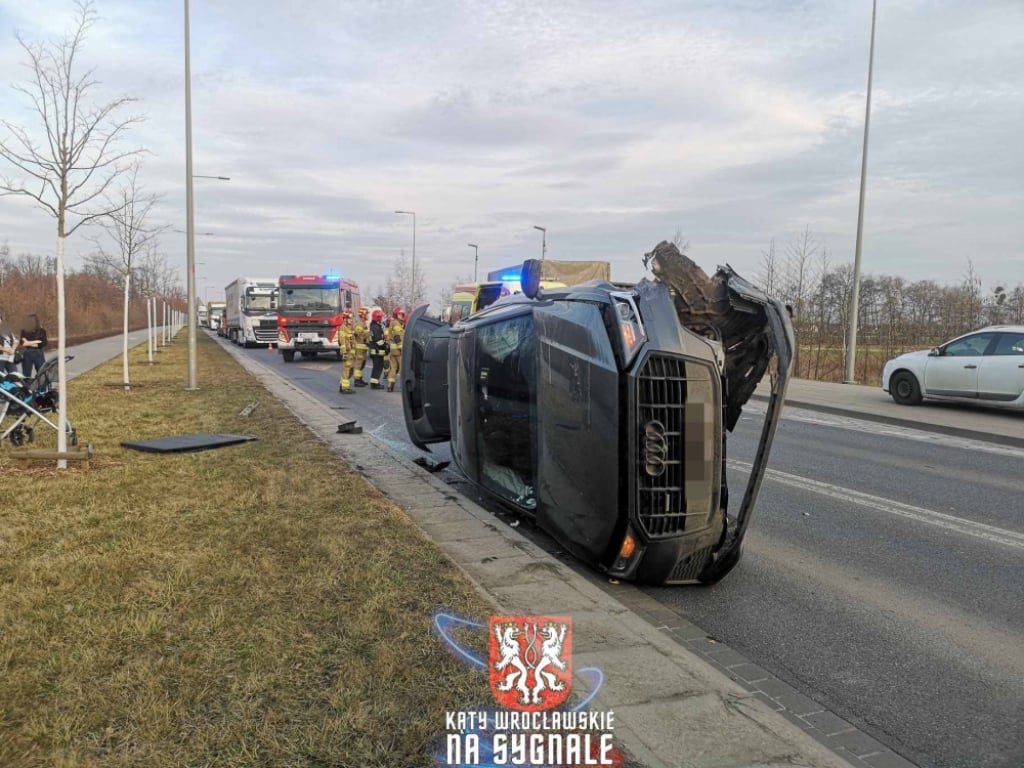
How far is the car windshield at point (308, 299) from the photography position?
26734 mm

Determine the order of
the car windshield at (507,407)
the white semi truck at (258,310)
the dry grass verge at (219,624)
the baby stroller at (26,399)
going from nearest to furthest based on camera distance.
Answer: the dry grass verge at (219,624) < the car windshield at (507,407) < the baby stroller at (26,399) < the white semi truck at (258,310)

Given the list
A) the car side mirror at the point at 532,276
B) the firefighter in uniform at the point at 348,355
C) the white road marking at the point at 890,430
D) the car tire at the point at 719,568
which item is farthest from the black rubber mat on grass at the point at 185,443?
the white road marking at the point at 890,430

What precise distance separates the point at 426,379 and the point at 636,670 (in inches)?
219

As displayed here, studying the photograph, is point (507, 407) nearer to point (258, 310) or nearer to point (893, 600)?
point (893, 600)

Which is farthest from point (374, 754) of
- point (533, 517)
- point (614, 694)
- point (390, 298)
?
point (390, 298)

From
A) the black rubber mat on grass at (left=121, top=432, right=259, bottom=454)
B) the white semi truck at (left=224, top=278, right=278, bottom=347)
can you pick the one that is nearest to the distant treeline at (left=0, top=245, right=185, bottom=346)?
the white semi truck at (left=224, top=278, right=278, bottom=347)

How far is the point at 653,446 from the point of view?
4105 millimetres

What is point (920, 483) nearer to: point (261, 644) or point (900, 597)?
point (900, 597)

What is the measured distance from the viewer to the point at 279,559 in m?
4.50

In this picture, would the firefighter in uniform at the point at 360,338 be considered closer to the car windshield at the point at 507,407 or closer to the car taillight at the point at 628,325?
the car windshield at the point at 507,407

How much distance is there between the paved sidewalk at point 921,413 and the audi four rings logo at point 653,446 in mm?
6194

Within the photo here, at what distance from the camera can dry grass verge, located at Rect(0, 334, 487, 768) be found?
8.60ft

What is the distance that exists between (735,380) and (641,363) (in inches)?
44.2

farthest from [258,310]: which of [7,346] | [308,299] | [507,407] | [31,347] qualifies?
[507,407]
